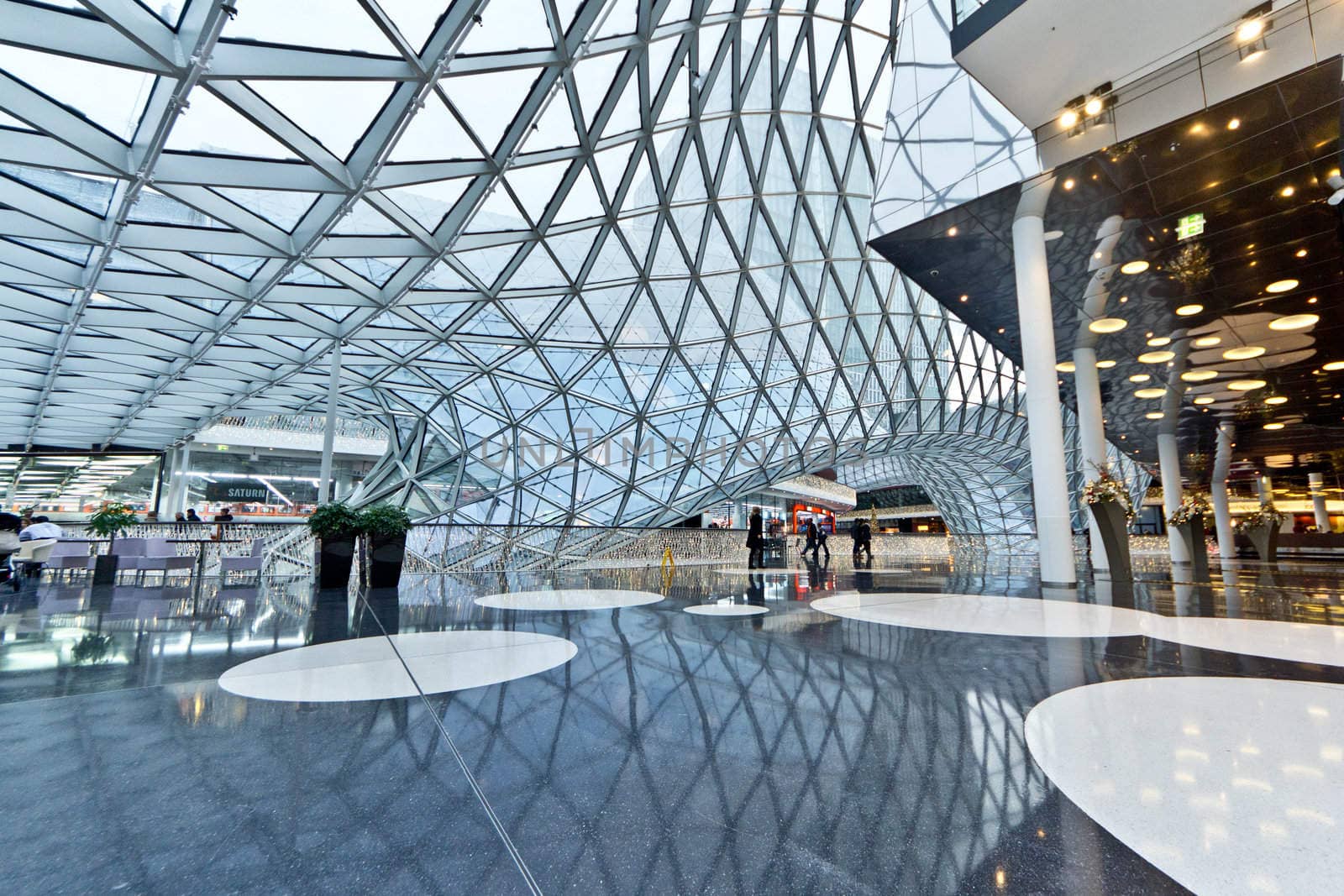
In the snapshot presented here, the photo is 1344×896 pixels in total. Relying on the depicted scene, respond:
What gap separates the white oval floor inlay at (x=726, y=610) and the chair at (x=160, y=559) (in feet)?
45.3

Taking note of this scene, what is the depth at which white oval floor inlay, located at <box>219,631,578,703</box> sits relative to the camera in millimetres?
4191

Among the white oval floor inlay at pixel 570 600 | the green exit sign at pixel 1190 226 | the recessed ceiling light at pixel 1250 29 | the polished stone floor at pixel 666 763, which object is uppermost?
the recessed ceiling light at pixel 1250 29

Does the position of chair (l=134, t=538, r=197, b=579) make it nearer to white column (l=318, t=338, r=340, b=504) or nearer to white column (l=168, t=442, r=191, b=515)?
white column (l=318, t=338, r=340, b=504)

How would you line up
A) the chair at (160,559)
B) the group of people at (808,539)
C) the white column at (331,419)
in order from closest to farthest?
the chair at (160,559), the white column at (331,419), the group of people at (808,539)

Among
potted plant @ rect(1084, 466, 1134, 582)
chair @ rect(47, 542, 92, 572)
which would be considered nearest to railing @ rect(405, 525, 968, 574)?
chair @ rect(47, 542, 92, 572)

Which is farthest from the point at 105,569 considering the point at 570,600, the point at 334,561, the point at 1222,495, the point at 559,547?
the point at 1222,495

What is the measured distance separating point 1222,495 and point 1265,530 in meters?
10.6

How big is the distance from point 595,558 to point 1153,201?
2273cm

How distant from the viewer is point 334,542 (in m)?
13.3

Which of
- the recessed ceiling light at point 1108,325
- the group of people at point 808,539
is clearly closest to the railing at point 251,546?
the group of people at point 808,539

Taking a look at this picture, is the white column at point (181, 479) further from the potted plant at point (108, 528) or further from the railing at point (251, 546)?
the potted plant at point (108, 528)

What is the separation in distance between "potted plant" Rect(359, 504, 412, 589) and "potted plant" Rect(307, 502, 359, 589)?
12.0 inches

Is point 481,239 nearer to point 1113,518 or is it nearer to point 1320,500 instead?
point 1113,518

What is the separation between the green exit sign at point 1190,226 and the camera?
43.0ft
